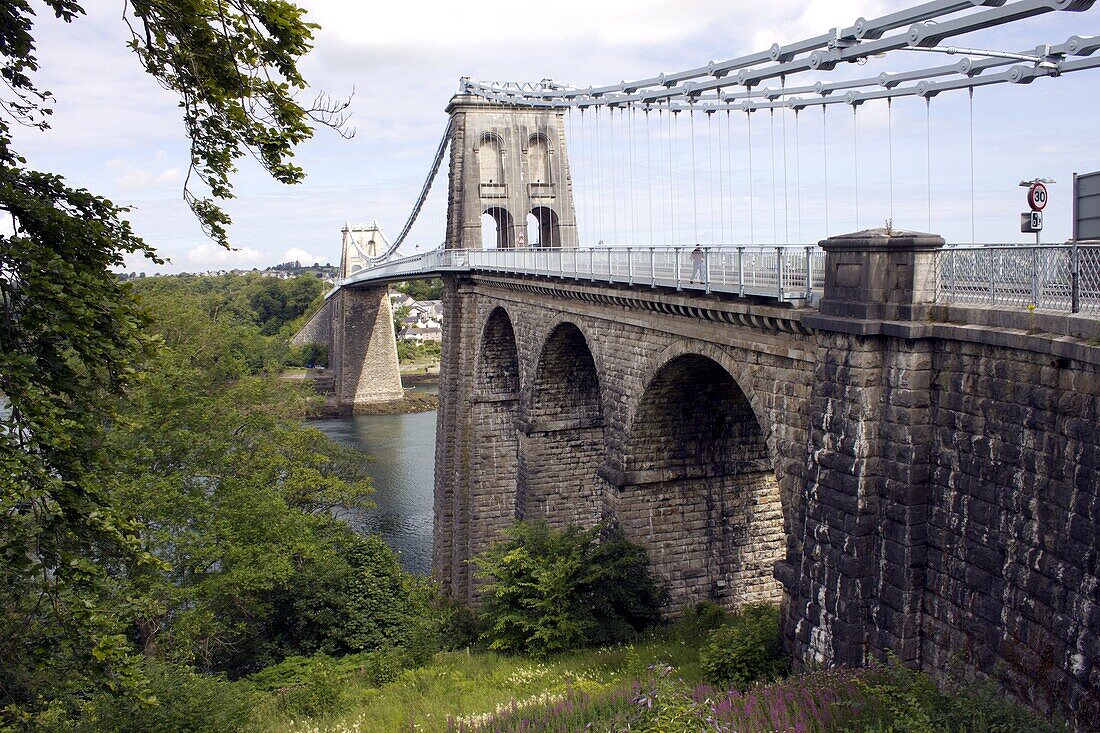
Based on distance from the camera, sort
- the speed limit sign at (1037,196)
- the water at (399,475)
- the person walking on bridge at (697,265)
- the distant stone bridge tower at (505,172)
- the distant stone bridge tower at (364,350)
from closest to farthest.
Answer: the speed limit sign at (1037,196), the person walking on bridge at (697,265), the distant stone bridge tower at (505,172), the water at (399,475), the distant stone bridge tower at (364,350)

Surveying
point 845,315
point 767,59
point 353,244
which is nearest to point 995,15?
point 845,315

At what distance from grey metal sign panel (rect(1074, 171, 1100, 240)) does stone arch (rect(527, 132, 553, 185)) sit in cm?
2555

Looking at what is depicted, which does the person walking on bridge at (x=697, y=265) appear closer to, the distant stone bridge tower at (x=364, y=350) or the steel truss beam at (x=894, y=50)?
the steel truss beam at (x=894, y=50)

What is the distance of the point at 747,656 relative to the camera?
38.1 feet

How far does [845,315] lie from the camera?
9.76 meters

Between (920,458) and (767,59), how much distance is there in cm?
675

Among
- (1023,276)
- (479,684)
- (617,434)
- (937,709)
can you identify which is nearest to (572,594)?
(479,684)

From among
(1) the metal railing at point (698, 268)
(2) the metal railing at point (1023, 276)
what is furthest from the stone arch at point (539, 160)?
(2) the metal railing at point (1023, 276)

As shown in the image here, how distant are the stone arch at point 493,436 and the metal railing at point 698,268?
4.67m

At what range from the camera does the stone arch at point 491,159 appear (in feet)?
104

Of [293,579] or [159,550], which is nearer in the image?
[159,550]

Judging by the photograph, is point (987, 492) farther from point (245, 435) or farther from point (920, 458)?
point (245, 435)

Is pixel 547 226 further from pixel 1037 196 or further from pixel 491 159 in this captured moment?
pixel 1037 196

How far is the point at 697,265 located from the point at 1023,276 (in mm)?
5653
